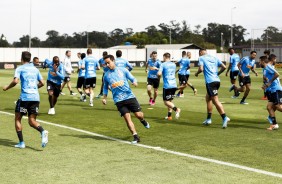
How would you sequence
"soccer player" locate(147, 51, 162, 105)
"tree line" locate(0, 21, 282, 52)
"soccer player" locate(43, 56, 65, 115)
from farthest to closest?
1. "tree line" locate(0, 21, 282, 52)
2. "soccer player" locate(147, 51, 162, 105)
3. "soccer player" locate(43, 56, 65, 115)

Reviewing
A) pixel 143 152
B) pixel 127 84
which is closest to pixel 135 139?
pixel 143 152

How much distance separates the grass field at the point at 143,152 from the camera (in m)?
6.85

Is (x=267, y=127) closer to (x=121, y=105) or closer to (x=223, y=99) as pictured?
(x=121, y=105)

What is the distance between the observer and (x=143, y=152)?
862 cm

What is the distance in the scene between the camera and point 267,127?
11656 mm

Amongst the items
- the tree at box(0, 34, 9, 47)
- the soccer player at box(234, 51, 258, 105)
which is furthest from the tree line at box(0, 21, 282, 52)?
the soccer player at box(234, 51, 258, 105)

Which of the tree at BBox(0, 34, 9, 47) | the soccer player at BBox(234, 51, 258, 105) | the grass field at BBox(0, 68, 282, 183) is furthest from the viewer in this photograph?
the tree at BBox(0, 34, 9, 47)

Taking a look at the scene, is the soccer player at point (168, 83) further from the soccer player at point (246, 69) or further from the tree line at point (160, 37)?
the tree line at point (160, 37)

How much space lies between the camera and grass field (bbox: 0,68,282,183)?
685cm

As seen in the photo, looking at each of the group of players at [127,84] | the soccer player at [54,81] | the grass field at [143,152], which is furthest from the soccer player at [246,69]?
the soccer player at [54,81]

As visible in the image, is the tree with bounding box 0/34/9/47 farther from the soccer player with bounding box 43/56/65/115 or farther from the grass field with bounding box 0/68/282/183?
the grass field with bounding box 0/68/282/183

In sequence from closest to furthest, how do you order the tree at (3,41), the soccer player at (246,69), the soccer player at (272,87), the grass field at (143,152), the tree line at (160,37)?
the grass field at (143,152) < the soccer player at (272,87) < the soccer player at (246,69) < the tree at (3,41) < the tree line at (160,37)

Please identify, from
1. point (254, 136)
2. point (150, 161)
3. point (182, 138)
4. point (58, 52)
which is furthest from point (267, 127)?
point (58, 52)

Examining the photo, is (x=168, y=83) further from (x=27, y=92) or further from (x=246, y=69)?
(x=246, y=69)
